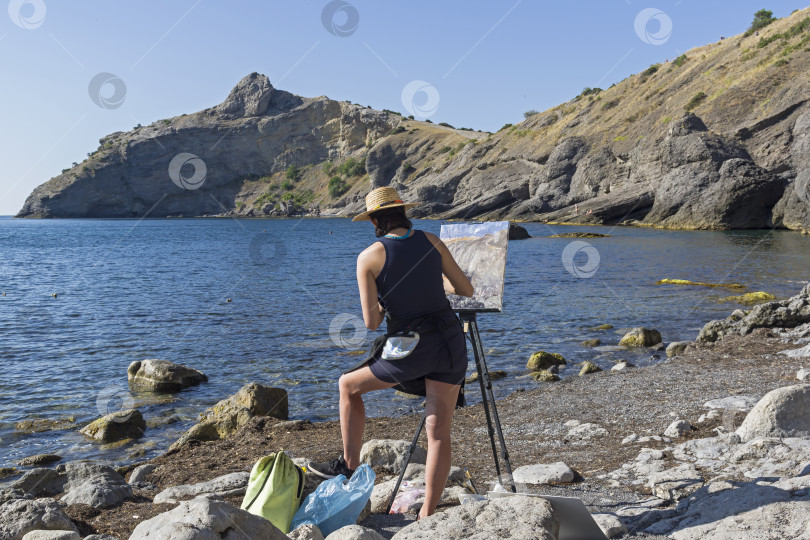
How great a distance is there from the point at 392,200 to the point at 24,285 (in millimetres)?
34159

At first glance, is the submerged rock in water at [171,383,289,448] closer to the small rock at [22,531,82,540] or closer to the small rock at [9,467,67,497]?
the small rock at [9,467,67,497]

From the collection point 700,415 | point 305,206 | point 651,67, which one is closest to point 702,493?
point 700,415

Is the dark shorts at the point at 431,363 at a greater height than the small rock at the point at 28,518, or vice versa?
the dark shorts at the point at 431,363

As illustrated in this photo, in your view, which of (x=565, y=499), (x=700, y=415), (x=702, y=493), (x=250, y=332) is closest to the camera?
(x=565, y=499)

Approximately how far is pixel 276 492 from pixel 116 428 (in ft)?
21.9

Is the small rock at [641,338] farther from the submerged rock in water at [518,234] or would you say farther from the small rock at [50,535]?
the submerged rock in water at [518,234]

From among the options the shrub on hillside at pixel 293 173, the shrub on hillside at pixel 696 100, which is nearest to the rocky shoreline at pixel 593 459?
the shrub on hillside at pixel 696 100

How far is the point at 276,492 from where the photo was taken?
4.43m

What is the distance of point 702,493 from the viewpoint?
4492 millimetres

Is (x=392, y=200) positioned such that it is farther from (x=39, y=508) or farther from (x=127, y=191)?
(x=127, y=191)

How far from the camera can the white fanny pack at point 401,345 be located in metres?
4.25

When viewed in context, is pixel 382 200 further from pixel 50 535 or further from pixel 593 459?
pixel 593 459

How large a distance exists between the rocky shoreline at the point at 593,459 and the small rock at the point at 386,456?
0.01 m

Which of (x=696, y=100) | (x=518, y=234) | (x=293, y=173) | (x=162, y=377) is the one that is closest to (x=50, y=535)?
(x=162, y=377)
